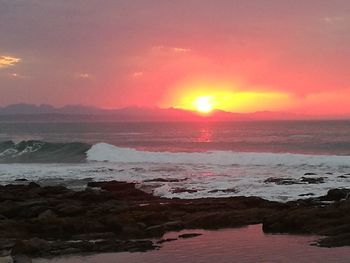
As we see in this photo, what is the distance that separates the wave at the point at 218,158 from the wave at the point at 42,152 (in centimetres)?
181

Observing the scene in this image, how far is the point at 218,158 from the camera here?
159ft

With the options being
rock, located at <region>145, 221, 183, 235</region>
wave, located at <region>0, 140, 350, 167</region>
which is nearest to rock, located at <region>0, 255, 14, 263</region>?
rock, located at <region>145, 221, 183, 235</region>

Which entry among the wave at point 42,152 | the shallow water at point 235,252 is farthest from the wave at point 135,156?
the shallow water at point 235,252

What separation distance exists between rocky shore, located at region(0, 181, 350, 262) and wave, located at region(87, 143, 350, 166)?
22834 millimetres

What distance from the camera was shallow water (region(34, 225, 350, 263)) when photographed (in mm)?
12351

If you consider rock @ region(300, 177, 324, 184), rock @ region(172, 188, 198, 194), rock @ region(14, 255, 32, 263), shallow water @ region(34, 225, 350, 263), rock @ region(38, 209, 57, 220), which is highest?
rock @ region(300, 177, 324, 184)

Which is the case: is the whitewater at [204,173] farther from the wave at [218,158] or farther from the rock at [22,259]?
the rock at [22,259]

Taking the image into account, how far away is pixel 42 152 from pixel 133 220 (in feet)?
152

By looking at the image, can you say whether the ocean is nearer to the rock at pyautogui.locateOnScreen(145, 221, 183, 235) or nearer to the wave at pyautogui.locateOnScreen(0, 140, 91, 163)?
the wave at pyautogui.locateOnScreen(0, 140, 91, 163)

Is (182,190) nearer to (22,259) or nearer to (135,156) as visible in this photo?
(22,259)

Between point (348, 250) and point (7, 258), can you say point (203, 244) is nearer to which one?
point (348, 250)

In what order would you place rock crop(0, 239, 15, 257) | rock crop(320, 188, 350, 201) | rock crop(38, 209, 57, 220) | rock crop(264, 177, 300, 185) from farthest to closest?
rock crop(264, 177, 300, 185), rock crop(320, 188, 350, 201), rock crop(38, 209, 57, 220), rock crop(0, 239, 15, 257)

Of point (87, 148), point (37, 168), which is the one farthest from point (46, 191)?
point (87, 148)

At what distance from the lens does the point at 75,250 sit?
13617 millimetres
